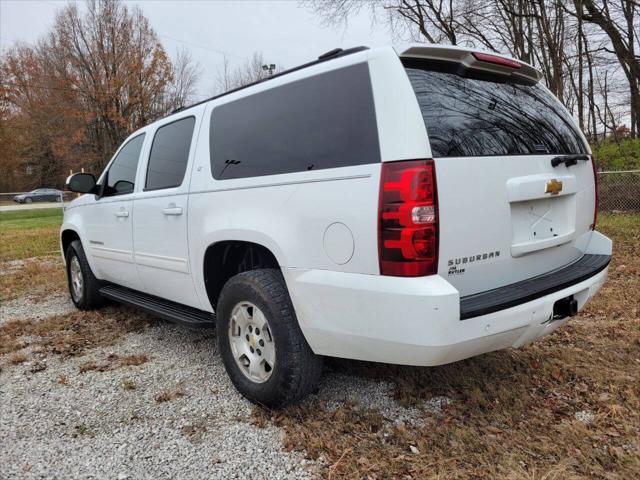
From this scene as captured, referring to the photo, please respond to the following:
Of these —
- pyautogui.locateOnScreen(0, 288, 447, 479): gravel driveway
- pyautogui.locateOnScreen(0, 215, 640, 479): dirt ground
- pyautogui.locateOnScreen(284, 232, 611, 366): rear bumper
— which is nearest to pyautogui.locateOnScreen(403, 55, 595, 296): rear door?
pyautogui.locateOnScreen(284, 232, 611, 366): rear bumper

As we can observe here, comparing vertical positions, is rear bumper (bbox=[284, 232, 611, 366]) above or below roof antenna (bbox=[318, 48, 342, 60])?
below

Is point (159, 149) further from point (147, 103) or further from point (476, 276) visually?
point (147, 103)

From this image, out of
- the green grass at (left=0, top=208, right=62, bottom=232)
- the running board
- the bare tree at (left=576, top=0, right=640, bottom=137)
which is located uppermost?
the bare tree at (left=576, top=0, right=640, bottom=137)

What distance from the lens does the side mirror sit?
4.50 m

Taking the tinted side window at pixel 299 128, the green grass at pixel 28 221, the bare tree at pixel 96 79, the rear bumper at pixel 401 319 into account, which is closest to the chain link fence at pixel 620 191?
the rear bumper at pixel 401 319

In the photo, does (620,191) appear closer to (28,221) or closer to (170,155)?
(170,155)

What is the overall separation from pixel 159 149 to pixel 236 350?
1.87m

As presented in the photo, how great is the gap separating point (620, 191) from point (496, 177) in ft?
33.6

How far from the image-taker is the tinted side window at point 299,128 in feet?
7.37

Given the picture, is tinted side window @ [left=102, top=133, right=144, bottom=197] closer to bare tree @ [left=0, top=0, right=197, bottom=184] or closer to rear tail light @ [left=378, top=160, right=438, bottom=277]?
rear tail light @ [left=378, top=160, right=438, bottom=277]

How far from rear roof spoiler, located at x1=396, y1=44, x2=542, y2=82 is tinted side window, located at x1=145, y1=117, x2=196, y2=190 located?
5.93 feet

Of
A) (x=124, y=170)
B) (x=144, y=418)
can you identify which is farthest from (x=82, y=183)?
(x=144, y=418)

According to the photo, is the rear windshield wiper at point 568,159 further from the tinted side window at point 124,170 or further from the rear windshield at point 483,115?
the tinted side window at point 124,170

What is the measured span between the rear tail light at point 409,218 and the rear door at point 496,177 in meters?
0.06
